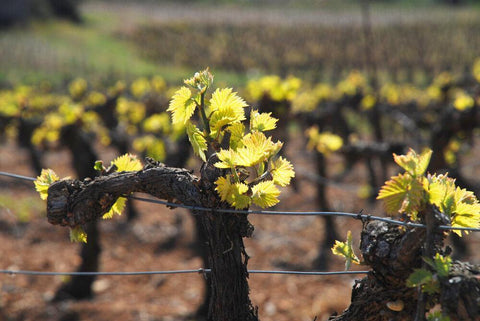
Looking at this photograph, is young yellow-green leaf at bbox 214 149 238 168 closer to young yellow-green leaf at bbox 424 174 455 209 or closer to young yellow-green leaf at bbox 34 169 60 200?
young yellow-green leaf at bbox 424 174 455 209

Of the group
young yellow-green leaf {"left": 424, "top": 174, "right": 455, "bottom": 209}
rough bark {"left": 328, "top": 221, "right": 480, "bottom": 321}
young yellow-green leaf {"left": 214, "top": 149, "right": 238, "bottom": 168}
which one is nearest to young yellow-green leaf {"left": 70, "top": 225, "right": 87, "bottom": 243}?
young yellow-green leaf {"left": 214, "top": 149, "right": 238, "bottom": 168}

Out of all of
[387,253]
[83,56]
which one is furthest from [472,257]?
[83,56]

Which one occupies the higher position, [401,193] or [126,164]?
[126,164]

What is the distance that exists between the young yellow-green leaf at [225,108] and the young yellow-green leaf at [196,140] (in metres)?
0.06

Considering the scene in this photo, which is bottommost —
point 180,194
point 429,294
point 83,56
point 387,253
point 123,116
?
point 429,294

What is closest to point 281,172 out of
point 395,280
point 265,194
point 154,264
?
point 265,194

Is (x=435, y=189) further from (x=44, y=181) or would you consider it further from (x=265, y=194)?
(x=44, y=181)

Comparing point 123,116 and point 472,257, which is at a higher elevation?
point 123,116

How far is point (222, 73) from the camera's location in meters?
23.7

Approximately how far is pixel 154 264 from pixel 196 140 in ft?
14.4

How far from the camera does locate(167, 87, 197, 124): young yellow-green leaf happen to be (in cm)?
156

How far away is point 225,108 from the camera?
1.61m

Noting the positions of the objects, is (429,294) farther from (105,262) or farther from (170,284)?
(105,262)

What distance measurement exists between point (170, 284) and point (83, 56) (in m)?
23.8
